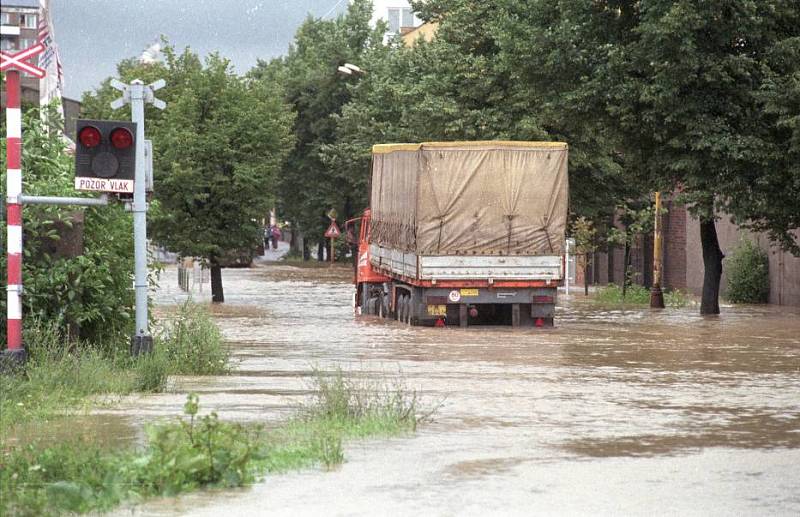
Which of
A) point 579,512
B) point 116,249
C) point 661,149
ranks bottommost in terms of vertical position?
point 579,512

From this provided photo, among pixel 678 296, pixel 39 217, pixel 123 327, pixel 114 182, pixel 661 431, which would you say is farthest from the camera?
pixel 678 296

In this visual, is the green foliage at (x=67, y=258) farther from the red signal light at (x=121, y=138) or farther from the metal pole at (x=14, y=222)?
the red signal light at (x=121, y=138)

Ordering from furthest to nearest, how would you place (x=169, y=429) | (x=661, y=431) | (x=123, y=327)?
(x=123, y=327), (x=661, y=431), (x=169, y=429)

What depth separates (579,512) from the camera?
30.0 ft

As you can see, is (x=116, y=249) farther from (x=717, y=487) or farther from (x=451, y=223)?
(x=451, y=223)

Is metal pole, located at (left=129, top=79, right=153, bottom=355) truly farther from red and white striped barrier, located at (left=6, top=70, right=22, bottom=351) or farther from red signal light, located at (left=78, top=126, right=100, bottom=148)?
red and white striped barrier, located at (left=6, top=70, right=22, bottom=351)

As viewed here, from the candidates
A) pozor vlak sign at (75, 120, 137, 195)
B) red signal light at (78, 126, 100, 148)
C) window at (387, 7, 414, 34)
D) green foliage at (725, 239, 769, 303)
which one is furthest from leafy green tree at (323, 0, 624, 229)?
window at (387, 7, 414, 34)

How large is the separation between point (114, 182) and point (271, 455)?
595cm

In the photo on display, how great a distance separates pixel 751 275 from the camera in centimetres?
4238

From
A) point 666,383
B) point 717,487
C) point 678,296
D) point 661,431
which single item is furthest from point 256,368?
point 678,296

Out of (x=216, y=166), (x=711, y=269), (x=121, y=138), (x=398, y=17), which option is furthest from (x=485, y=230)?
(x=398, y=17)

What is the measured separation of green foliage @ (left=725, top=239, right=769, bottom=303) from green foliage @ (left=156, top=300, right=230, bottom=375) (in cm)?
2631

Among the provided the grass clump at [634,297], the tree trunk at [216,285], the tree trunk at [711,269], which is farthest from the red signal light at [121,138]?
the tree trunk at [216,285]

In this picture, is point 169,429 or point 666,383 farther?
point 666,383
